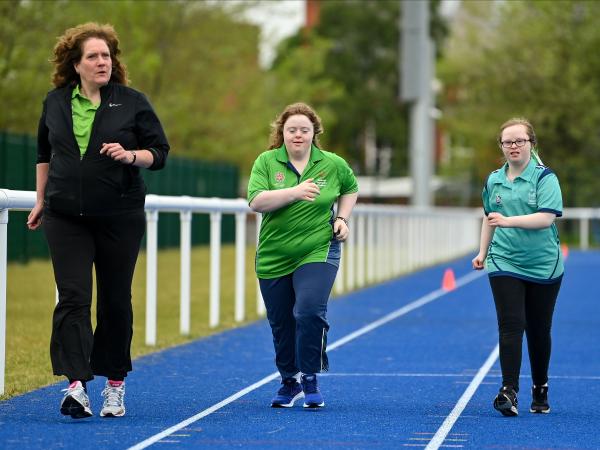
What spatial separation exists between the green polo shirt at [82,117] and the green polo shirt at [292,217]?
3.54 feet

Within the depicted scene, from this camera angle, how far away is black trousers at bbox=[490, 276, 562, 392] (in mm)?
8977

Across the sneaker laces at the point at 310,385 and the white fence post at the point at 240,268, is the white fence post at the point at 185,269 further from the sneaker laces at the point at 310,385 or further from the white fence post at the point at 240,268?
the sneaker laces at the point at 310,385

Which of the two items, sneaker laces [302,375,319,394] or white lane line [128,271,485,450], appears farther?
sneaker laces [302,375,319,394]

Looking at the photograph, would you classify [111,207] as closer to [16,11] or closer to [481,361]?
[481,361]

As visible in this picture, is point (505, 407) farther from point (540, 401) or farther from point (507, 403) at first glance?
point (540, 401)

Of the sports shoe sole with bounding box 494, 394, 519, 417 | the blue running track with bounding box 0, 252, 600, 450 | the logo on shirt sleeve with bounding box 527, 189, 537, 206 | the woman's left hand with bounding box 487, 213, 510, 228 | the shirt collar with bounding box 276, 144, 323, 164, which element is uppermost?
the shirt collar with bounding box 276, 144, 323, 164

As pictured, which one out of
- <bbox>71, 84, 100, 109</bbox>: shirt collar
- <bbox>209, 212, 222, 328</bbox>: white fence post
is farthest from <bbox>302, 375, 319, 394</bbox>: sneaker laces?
<bbox>209, 212, 222, 328</bbox>: white fence post

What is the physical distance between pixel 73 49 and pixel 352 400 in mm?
2748

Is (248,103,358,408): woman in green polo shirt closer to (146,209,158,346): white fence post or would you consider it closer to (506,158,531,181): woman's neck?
(506,158,531,181): woman's neck

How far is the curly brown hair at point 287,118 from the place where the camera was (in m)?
9.02

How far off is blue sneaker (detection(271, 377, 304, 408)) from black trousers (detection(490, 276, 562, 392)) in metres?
1.19

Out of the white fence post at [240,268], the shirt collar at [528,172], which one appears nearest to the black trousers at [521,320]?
the shirt collar at [528,172]

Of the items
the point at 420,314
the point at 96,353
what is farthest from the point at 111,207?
the point at 420,314

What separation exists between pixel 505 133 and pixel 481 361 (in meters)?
3.37
